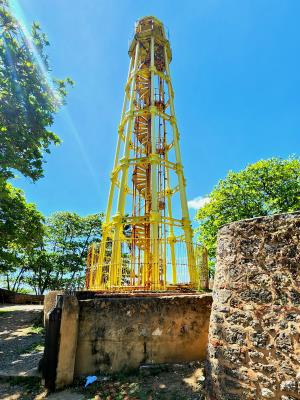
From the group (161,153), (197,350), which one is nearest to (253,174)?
(161,153)

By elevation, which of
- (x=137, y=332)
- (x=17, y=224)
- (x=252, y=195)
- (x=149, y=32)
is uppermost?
(x=149, y=32)

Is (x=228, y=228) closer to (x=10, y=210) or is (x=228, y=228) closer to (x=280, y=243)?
(x=280, y=243)

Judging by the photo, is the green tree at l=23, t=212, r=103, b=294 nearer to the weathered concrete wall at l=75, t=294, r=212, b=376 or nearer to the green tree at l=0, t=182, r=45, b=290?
the green tree at l=0, t=182, r=45, b=290

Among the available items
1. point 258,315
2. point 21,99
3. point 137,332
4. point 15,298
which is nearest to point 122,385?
point 137,332

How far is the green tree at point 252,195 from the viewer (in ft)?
52.0

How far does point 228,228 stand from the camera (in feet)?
13.8

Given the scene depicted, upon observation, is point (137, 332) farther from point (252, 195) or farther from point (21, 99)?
point (252, 195)

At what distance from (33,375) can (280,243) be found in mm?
5687

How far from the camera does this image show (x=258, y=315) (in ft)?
11.6

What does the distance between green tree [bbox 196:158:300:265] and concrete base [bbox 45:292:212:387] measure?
10.7 m

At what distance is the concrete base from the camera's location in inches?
222

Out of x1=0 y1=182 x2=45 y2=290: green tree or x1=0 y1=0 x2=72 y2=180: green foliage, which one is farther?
x1=0 y1=182 x2=45 y2=290: green tree

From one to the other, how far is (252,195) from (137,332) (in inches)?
510

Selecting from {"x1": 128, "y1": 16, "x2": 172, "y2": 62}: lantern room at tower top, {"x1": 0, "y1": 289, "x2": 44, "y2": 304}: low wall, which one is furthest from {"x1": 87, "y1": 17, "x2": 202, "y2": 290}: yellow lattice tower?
{"x1": 0, "y1": 289, "x2": 44, "y2": 304}: low wall
